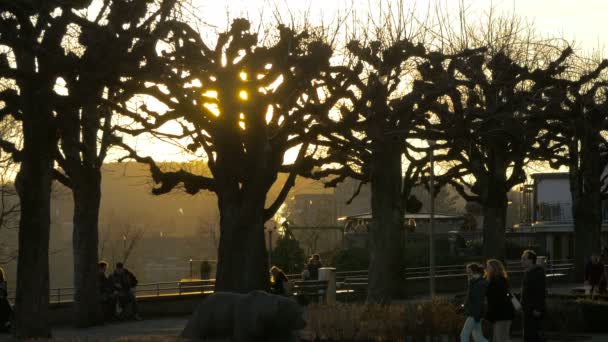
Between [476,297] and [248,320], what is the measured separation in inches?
126

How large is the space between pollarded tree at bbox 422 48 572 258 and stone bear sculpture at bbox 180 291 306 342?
1152 centimetres

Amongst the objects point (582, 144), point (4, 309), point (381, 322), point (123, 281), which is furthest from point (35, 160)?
point (582, 144)

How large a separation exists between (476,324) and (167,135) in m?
9.12

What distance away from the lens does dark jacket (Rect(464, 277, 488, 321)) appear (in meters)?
17.4

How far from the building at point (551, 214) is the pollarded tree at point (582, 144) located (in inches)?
752

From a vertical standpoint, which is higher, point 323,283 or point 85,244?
point 85,244

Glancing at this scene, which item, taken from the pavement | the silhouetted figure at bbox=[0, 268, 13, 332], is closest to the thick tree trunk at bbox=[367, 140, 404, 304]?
the pavement

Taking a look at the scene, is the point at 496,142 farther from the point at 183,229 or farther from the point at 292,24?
the point at 183,229

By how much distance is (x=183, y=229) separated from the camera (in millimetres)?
186000

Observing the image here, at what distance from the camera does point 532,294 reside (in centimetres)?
1889

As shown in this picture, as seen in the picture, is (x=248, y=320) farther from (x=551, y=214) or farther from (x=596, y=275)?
(x=551, y=214)

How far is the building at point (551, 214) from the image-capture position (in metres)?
67.6

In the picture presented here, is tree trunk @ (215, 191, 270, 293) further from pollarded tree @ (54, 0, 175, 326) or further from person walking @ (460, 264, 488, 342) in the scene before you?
person walking @ (460, 264, 488, 342)

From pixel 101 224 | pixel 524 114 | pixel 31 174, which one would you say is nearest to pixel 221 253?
pixel 31 174
